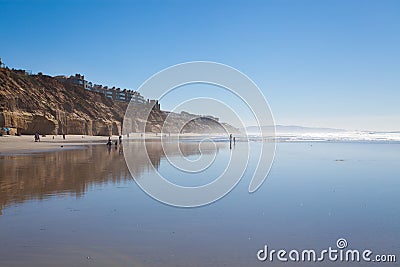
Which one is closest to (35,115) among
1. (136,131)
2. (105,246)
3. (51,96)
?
(51,96)

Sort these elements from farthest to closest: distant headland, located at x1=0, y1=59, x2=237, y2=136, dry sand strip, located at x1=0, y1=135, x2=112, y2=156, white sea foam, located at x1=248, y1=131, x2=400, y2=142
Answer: white sea foam, located at x1=248, y1=131, x2=400, y2=142
distant headland, located at x1=0, y1=59, x2=237, y2=136
dry sand strip, located at x1=0, y1=135, x2=112, y2=156

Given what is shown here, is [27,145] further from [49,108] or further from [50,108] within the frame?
[50,108]

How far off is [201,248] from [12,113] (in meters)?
44.0

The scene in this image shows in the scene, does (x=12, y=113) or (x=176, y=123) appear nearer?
(x=12, y=113)

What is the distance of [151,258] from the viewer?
468 centimetres

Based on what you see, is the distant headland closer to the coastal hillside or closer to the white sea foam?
the coastal hillside

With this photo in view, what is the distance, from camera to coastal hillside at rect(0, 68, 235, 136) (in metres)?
44.3

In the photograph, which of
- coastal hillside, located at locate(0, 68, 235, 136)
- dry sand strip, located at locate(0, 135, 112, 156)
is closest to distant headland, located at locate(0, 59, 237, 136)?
coastal hillside, located at locate(0, 68, 235, 136)

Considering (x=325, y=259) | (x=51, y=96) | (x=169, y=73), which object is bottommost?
(x=325, y=259)

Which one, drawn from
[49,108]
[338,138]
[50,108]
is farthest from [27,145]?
[338,138]

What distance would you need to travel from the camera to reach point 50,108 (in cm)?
5459

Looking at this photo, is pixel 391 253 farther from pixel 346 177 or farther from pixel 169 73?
pixel 346 177

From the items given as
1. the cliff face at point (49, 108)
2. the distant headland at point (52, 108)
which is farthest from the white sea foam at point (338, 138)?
the cliff face at point (49, 108)

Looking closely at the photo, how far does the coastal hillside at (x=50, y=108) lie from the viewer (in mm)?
44344
